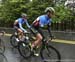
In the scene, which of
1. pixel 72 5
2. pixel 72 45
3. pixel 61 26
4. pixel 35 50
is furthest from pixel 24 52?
pixel 72 5

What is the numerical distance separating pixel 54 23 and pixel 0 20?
7.22m

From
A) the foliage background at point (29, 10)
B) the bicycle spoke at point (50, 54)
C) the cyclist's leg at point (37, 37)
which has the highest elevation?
the cyclist's leg at point (37, 37)

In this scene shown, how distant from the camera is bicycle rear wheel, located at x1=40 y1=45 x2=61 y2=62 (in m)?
12.5

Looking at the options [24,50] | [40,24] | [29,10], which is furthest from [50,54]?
[29,10]

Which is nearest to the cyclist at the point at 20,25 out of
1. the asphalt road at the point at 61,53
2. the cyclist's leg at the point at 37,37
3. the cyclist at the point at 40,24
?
the asphalt road at the point at 61,53

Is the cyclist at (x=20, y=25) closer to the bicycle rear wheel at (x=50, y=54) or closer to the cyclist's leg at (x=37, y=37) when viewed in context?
the cyclist's leg at (x=37, y=37)

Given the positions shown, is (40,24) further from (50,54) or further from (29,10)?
(29,10)

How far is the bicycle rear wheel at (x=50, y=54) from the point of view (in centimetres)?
1248

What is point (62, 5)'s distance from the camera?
25.2m

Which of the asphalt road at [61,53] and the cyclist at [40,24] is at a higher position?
the cyclist at [40,24]

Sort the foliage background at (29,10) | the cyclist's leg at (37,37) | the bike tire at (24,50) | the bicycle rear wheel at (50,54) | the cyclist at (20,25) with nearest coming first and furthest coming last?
the bicycle rear wheel at (50,54) < the cyclist's leg at (37,37) < the bike tire at (24,50) < the cyclist at (20,25) < the foliage background at (29,10)

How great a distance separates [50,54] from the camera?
41.5ft

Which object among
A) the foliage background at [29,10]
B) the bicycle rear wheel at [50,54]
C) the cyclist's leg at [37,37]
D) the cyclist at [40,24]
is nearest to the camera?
the bicycle rear wheel at [50,54]

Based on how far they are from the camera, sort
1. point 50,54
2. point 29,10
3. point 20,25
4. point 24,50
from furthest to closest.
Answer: point 29,10 < point 20,25 < point 24,50 < point 50,54
